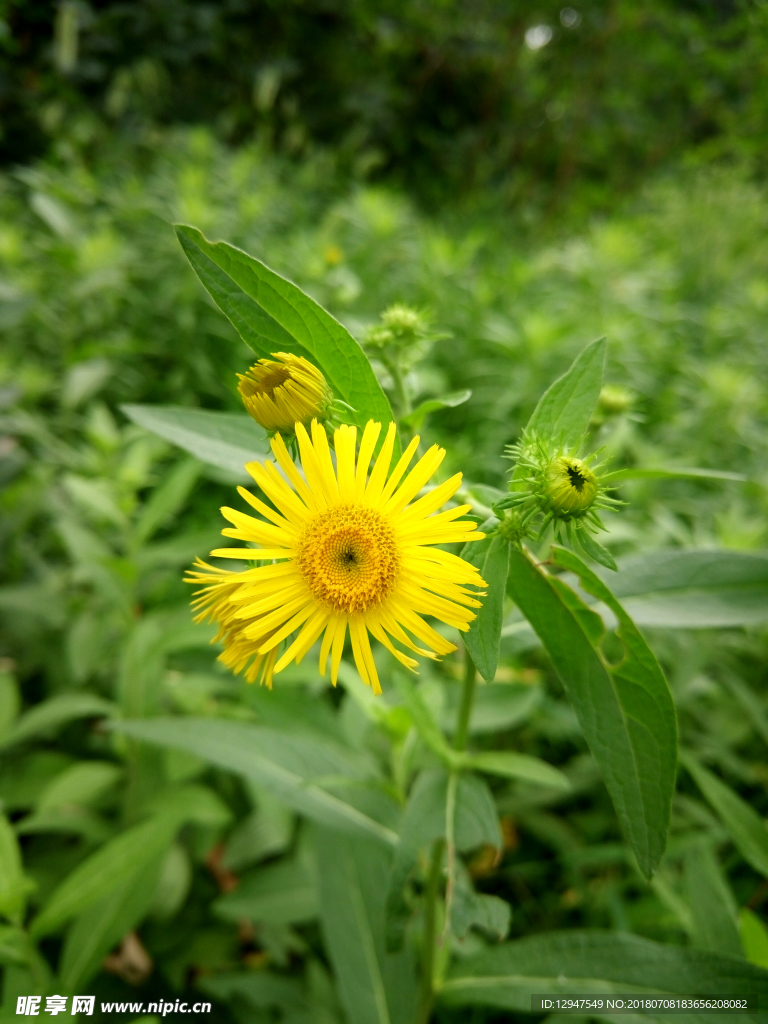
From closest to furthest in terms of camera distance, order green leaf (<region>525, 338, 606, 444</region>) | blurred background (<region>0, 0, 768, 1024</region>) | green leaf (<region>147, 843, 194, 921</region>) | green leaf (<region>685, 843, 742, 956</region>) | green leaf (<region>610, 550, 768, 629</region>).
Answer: green leaf (<region>525, 338, 606, 444</region>), green leaf (<region>610, 550, 768, 629</region>), green leaf (<region>685, 843, 742, 956</region>), green leaf (<region>147, 843, 194, 921</region>), blurred background (<region>0, 0, 768, 1024</region>)

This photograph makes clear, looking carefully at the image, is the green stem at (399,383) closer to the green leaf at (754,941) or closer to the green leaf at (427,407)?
the green leaf at (427,407)

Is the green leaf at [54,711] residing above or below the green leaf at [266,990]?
above

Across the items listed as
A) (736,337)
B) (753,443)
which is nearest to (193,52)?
(736,337)

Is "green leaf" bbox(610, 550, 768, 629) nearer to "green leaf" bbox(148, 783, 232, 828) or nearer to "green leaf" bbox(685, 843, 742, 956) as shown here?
"green leaf" bbox(685, 843, 742, 956)

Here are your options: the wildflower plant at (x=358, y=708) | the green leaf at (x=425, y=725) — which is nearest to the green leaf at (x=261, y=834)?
the wildflower plant at (x=358, y=708)

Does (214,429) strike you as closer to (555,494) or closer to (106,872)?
(555,494)

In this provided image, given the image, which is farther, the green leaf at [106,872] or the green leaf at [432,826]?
the green leaf at [106,872]

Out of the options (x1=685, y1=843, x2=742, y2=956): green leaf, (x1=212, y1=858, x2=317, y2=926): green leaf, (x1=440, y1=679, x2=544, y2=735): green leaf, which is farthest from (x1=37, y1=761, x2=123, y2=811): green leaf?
(x1=685, y1=843, x2=742, y2=956): green leaf
